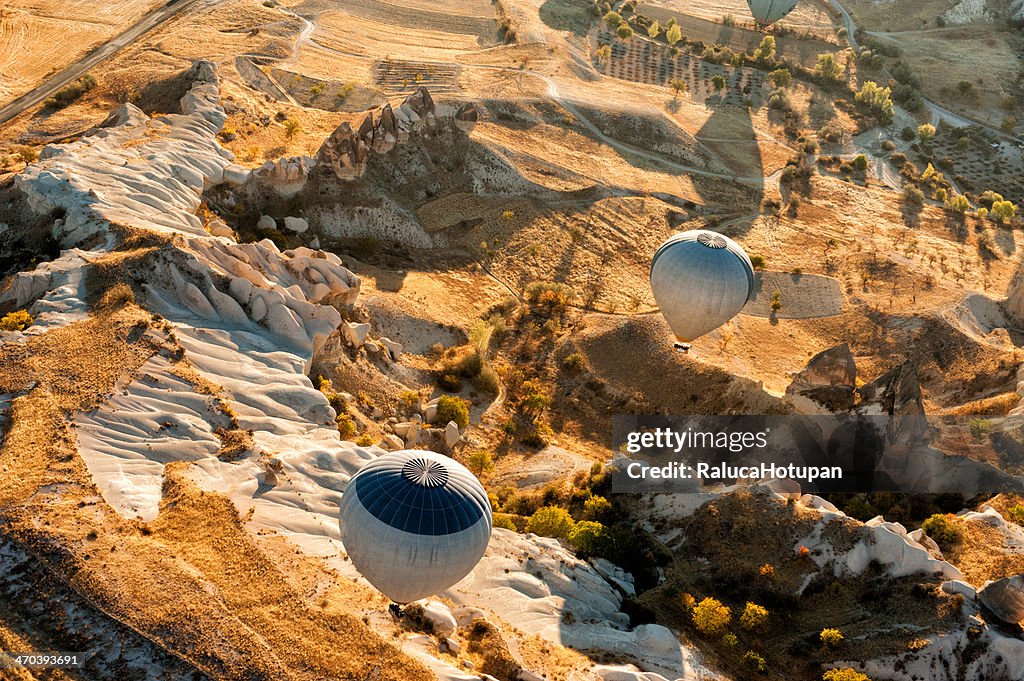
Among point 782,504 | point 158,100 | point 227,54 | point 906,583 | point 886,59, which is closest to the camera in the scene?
point 906,583

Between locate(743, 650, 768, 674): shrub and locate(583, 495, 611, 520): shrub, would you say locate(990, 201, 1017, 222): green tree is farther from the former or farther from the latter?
locate(743, 650, 768, 674): shrub

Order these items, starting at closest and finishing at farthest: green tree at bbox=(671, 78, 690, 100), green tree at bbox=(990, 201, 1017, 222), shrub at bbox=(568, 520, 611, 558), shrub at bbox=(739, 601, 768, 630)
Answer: shrub at bbox=(739, 601, 768, 630) → shrub at bbox=(568, 520, 611, 558) → green tree at bbox=(990, 201, 1017, 222) → green tree at bbox=(671, 78, 690, 100)

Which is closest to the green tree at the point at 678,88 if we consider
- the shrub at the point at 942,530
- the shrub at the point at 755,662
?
the shrub at the point at 942,530

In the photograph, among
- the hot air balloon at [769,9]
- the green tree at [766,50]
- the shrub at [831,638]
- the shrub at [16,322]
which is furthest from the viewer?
the hot air balloon at [769,9]

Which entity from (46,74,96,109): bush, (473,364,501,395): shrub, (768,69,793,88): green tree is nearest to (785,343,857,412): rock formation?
(473,364,501,395): shrub

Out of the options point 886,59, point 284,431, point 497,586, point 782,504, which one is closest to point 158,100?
point 284,431

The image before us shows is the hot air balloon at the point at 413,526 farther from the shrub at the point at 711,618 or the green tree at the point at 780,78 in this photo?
the green tree at the point at 780,78

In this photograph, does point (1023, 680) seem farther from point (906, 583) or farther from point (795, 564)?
point (795, 564)
